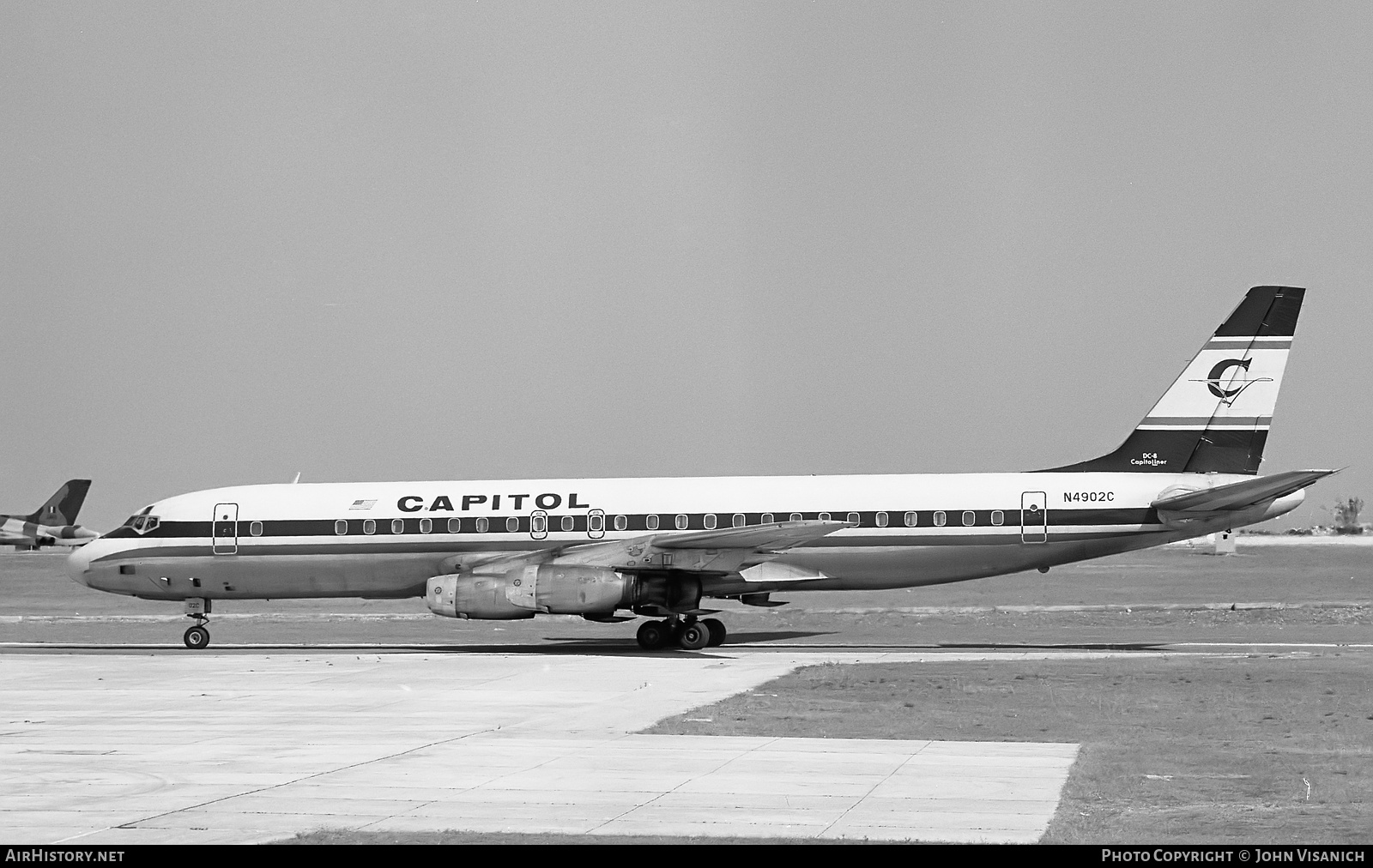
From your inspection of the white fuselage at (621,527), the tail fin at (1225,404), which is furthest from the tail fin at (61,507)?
the tail fin at (1225,404)

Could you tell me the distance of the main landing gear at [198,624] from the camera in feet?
108

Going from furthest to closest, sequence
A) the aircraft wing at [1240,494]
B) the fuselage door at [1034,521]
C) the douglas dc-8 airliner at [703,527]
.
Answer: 1. the fuselage door at [1034,521]
2. the douglas dc-8 airliner at [703,527]
3. the aircraft wing at [1240,494]

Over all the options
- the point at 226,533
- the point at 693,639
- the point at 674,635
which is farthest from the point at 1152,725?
the point at 226,533

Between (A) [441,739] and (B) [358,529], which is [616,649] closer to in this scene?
(B) [358,529]

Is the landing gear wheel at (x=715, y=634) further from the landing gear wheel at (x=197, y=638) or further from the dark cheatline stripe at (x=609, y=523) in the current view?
the landing gear wheel at (x=197, y=638)

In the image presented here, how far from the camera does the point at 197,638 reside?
32.9 m

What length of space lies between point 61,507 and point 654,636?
9093cm

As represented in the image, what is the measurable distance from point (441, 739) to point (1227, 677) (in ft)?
40.4

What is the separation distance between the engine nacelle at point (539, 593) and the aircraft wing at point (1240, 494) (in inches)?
452

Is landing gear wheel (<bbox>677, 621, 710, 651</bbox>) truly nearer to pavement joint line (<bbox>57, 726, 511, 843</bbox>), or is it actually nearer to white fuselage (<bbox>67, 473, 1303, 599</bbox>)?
white fuselage (<bbox>67, 473, 1303, 599</bbox>)

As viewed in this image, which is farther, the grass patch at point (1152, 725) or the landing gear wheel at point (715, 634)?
the landing gear wheel at point (715, 634)

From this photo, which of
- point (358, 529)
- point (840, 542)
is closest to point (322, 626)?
point (358, 529)

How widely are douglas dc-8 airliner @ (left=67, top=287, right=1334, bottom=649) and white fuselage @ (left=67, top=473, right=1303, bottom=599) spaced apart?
4cm
